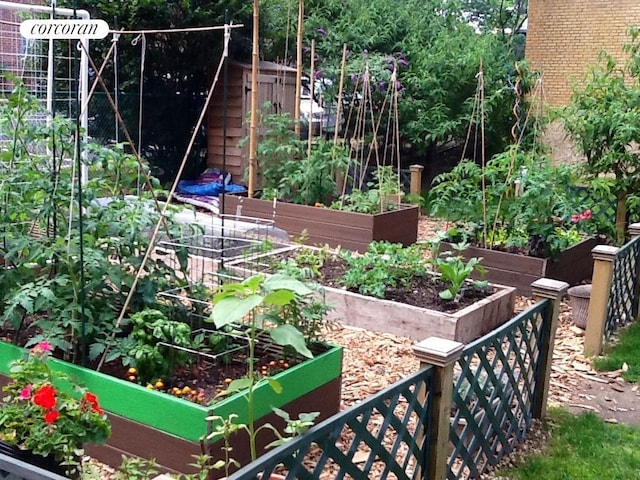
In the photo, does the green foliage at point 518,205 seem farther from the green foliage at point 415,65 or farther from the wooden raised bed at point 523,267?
the green foliage at point 415,65

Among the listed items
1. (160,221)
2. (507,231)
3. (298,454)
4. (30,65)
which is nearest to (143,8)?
(30,65)

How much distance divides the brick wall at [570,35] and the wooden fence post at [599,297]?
10.3 metres

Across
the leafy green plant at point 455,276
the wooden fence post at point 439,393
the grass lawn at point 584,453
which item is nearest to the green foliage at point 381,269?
the leafy green plant at point 455,276

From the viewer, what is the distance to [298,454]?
213 centimetres

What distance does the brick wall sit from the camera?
14453 millimetres

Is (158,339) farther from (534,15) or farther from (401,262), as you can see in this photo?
(534,15)

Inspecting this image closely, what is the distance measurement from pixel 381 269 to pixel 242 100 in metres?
6.23

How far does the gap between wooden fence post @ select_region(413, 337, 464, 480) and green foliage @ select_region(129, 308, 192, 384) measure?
121 centimetres

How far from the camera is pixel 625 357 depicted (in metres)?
5.06

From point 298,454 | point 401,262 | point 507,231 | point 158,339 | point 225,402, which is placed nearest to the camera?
point 298,454

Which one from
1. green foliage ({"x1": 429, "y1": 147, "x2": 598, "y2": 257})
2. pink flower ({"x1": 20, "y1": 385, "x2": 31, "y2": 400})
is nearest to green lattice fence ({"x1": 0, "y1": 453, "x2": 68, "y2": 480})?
pink flower ({"x1": 20, "y1": 385, "x2": 31, "y2": 400})

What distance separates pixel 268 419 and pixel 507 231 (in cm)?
431

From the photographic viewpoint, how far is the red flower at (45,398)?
2410 mm

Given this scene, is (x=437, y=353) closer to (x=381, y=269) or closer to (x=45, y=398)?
(x=45, y=398)
